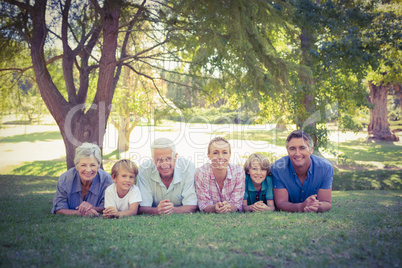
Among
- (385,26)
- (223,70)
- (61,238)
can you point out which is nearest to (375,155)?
(385,26)

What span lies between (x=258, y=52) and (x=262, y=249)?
6618 mm

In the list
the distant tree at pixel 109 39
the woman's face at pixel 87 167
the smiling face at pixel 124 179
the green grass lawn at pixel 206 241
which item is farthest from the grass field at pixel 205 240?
the distant tree at pixel 109 39

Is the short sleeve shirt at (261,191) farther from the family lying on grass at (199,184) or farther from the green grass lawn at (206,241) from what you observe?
the green grass lawn at (206,241)

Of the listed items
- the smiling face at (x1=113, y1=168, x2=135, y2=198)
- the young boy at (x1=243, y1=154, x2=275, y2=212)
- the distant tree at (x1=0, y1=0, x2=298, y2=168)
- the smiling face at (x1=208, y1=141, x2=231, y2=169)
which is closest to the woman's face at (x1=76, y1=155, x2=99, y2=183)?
the smiling face at (x1=113, y1=168, x2=135, y2=198)

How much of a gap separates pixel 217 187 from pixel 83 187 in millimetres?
2269

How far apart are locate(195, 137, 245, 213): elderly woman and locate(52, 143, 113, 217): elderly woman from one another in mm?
1660

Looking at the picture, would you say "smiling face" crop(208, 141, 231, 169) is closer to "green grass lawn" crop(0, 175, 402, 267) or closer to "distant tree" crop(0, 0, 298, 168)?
"green grass lawn" crop(0, 175, 402, 267)

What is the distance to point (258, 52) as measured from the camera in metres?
8.73

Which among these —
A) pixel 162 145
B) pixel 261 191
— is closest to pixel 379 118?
pixel 261 191

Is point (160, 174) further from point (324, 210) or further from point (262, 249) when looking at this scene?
point (324, 210)

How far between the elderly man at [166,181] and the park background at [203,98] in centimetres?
49

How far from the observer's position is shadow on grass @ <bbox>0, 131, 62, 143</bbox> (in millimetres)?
29459

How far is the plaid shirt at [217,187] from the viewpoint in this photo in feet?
16.4

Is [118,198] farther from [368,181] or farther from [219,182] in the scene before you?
[368,181]
